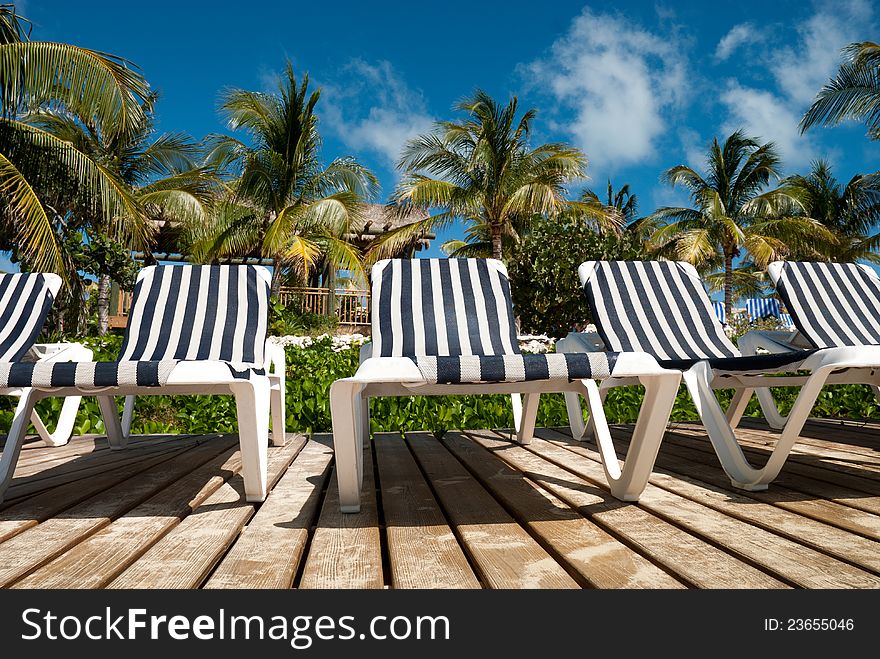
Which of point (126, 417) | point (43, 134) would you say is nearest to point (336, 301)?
point (43, 134)

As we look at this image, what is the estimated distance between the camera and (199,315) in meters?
3.20

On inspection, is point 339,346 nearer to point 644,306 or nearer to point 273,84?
point 644,306

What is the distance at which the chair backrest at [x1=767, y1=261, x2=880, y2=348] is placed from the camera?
299 centimetres

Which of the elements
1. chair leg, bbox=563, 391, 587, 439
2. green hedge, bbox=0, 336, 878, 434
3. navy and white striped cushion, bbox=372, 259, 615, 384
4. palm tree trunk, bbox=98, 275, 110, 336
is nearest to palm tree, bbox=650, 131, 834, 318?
palm tree trunk, bbox=98, 275, 110, 336

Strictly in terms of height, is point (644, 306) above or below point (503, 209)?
below

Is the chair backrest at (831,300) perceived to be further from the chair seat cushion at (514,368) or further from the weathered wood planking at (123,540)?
the weathered wood planking at (123,540)

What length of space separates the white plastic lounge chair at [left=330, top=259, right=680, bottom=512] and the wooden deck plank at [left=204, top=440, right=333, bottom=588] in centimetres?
22

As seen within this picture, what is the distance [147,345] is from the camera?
3.09m

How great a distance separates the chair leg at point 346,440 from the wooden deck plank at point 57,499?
998mm

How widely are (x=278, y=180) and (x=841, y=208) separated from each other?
23.7m

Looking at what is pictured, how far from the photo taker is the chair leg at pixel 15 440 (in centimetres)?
215

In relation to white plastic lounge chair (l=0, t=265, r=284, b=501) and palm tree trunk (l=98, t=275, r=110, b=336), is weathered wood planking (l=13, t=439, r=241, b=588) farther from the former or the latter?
palm tree trunk (l=98, t=275, r=110, b=336)
